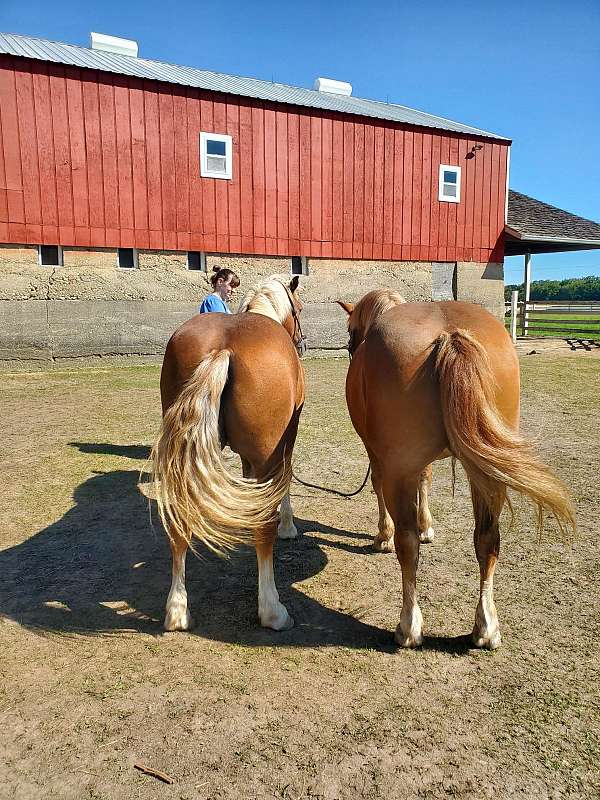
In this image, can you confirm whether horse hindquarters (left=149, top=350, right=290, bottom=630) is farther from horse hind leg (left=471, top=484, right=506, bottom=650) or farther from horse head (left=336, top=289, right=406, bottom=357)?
horse head (left=336, top=289, right=406, bottom=357)

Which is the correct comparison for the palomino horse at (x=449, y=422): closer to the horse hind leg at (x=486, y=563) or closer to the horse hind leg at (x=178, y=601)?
the horse hind leg at (x=486, y=563)

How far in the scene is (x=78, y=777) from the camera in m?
1.86

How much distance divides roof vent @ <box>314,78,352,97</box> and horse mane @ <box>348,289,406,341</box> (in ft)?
63.8

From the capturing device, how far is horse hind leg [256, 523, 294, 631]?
2.80 meters

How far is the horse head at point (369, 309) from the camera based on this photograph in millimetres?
3820

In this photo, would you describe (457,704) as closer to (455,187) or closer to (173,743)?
(173,743)

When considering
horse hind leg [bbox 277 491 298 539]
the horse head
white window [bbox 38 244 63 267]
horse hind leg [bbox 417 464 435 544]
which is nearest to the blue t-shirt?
the horse head

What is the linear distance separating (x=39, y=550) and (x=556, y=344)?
19.1 meters

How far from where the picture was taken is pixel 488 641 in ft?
8.48

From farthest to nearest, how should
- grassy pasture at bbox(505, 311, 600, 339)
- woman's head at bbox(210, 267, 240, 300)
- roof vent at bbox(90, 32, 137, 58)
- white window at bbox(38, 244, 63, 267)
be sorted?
grassy pasture at bbox(505, 311, 600, 339)
roof vent at bbox(90, 32, 137, 58)
white window at bbox(38, 244, 63, 267)
woman's head at bbox(210, 267, 240, 300)

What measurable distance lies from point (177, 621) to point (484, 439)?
174cm

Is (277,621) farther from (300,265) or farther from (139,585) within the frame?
(300,265)

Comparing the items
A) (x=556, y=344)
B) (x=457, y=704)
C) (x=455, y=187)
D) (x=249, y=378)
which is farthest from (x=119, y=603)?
(x=556, y=344)

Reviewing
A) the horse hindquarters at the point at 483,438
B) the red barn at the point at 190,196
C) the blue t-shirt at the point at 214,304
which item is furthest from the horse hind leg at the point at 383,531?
the red barn at the point at 190,196
